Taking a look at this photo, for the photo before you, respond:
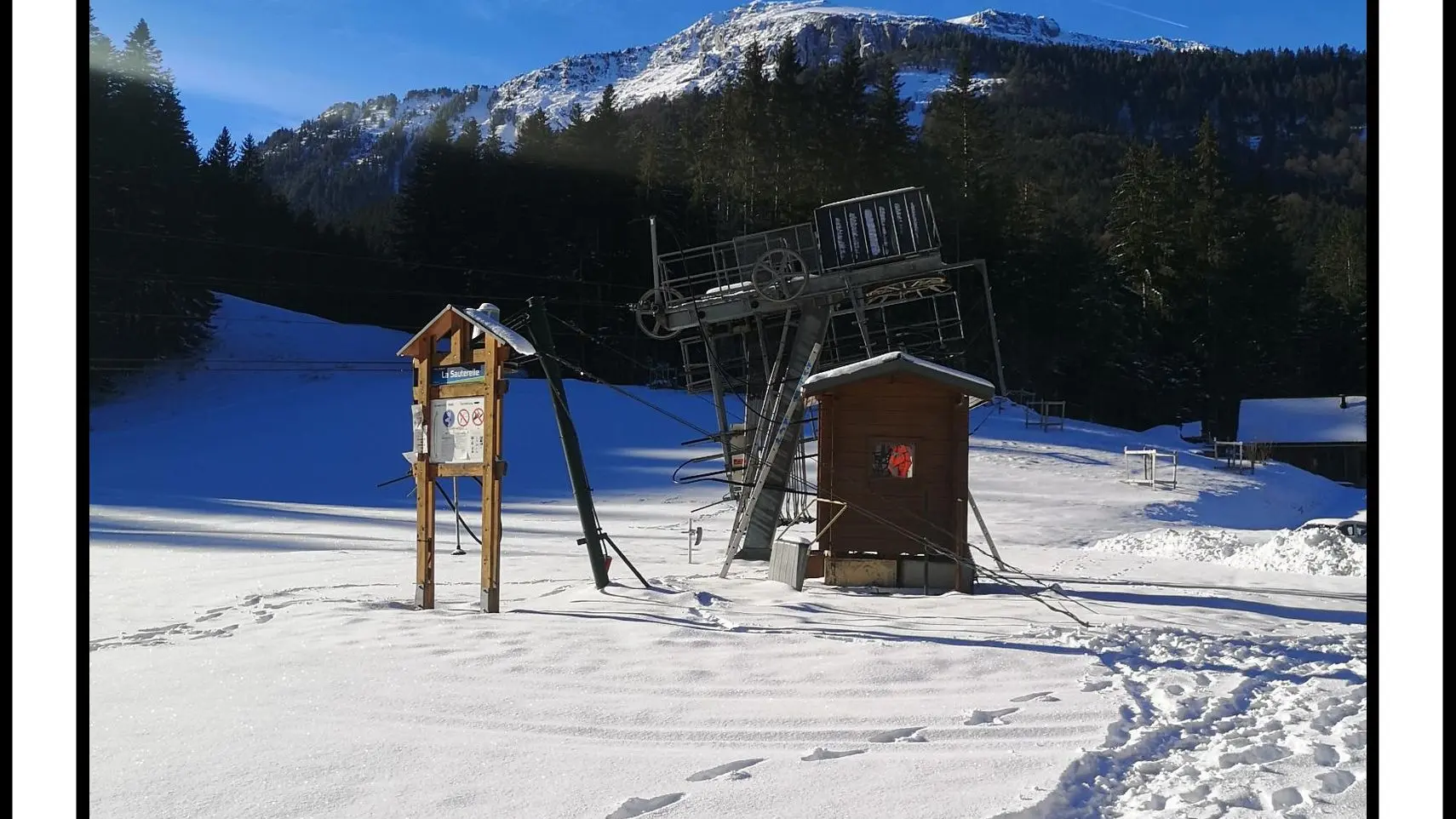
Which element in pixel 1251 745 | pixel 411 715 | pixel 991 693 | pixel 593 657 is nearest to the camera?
pixel 1251 745

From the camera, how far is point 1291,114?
4369cm

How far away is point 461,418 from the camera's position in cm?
1038

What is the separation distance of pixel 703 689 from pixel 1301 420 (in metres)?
45.3

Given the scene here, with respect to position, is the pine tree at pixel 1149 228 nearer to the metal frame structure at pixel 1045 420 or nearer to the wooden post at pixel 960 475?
the metal frame structure at pixel 1045 420

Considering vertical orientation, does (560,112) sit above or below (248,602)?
above

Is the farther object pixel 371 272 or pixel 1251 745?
pixel 371 272

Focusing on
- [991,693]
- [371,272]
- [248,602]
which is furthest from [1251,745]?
[371,272]

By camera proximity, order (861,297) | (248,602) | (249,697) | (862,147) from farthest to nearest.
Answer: (862,147)
(861,297)
(248,602)
(249,697)

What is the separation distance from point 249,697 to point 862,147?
44.3 meters

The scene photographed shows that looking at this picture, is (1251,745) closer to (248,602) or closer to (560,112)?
(248,602)

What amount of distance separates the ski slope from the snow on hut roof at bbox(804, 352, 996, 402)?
2.37 metres

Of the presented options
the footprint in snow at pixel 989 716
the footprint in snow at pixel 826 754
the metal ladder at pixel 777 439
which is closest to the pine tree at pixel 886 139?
the metal ladder at pixel 777 439

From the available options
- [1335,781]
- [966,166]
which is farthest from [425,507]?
[966,166]

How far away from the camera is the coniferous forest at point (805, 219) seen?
4641 cm
